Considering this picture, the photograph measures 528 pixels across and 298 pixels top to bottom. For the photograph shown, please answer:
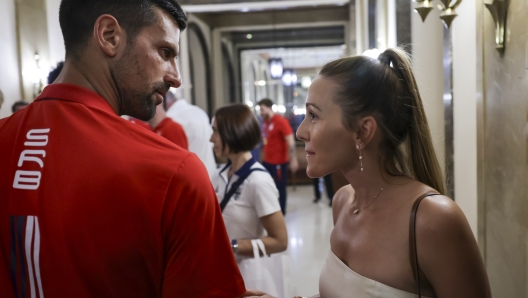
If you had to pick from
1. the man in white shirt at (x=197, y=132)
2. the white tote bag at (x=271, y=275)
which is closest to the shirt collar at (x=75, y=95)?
the white tote bag at (x=271, y=275)

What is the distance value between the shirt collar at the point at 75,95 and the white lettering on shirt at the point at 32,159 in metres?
0.09

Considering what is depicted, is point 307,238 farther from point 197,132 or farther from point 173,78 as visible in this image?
point 173,78

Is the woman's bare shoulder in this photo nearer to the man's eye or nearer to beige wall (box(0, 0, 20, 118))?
the man's eye

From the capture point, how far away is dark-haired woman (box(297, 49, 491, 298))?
50.5 inches

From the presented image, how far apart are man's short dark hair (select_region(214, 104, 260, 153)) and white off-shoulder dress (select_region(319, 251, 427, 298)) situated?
121 cm

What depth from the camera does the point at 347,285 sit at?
132cm

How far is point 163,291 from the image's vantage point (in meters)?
0.98

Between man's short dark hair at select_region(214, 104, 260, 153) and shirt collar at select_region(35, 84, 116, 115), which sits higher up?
shirt collar at select_region(35, 84, 116, 115)

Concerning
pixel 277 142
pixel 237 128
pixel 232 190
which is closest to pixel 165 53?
pixel 232 190

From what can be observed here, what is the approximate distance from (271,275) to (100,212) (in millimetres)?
1257

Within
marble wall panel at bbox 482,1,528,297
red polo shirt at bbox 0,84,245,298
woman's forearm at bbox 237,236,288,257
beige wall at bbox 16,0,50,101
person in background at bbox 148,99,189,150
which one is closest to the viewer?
red polo shirt at bbox 0,84,245,298

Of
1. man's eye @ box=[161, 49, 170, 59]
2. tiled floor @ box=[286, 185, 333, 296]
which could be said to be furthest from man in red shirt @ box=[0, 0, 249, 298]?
tiled floor @ box=[286, 185, 333, 296]

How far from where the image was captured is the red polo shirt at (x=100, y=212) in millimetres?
914

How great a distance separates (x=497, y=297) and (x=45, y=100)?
177 centimetres
